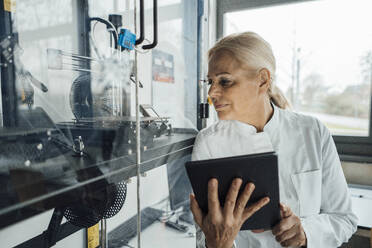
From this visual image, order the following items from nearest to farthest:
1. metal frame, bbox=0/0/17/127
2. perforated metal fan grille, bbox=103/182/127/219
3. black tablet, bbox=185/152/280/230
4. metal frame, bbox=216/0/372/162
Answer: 1. black tablet, bbox=185/152/280/230
2. metal frame, bbox=0/0/17/127
3. perforated metal fan grille, bbox=103/182/127/219
4. metal frame, bbox=216/0/372/162

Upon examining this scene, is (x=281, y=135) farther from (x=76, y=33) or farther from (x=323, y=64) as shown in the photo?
(x=323, y=64)

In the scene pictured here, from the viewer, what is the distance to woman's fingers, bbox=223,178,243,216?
75 cm

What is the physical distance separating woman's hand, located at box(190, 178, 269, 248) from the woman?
26 centimetres

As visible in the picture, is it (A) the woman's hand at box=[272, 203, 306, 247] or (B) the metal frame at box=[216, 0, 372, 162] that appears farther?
(B) the metal frame at box=[216, 0, 372, 162]

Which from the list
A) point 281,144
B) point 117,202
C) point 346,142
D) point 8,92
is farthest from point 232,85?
point 346,142

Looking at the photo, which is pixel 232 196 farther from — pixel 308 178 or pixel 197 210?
pixel 308 178

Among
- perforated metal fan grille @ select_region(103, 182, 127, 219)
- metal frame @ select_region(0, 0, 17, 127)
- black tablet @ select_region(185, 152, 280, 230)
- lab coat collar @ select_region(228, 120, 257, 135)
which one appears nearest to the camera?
black tablet @ select_region(185, 152, 280, 230)

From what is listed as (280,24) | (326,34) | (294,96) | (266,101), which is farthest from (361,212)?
(280,24)

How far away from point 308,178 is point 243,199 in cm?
45

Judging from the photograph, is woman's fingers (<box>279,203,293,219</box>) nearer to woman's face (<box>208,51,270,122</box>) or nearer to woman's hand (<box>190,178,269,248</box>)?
woman's hand (<box>190,178,269,248</box>)

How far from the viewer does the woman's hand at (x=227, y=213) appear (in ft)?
2.47

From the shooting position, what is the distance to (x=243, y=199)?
2.51 feet

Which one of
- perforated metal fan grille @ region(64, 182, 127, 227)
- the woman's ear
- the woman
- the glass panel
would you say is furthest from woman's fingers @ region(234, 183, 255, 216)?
the glass panel

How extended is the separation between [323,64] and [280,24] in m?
0.50
